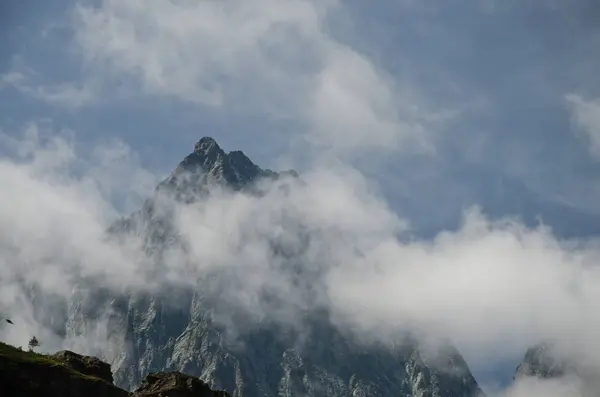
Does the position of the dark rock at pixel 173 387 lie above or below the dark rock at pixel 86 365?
below

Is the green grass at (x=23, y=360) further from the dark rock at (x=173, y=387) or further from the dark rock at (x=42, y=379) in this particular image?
the dark rock at (x=173, y=387)

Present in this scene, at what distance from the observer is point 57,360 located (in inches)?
5463

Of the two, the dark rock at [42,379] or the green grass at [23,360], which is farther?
the green grass at [23,360]

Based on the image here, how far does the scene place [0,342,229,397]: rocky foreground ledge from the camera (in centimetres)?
11881

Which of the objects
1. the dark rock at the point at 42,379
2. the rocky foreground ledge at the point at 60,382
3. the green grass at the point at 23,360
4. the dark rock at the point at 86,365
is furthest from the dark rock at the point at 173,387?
the dark rock at the point at 86,365

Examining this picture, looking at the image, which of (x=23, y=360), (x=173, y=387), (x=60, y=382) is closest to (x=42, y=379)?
(x=60, y=382)

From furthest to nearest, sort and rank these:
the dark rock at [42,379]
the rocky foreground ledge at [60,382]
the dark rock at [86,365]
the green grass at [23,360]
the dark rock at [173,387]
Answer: the dark rock at [86,365]
the dark rock at [173,387]
the green grass at [23,360]
the rocky foreground ledge at [60,382]
the dark rock at [42,379]

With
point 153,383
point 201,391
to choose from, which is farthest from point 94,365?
point 201,391

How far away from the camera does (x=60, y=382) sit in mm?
124500

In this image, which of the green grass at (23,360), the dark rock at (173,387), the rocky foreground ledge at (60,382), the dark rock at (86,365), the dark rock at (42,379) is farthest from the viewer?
the dark rock at (86,365)

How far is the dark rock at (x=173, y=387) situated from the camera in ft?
408

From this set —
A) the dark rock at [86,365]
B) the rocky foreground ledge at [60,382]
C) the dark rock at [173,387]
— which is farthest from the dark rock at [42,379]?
the dark rock at [173,387]

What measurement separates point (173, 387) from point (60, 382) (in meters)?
19.4

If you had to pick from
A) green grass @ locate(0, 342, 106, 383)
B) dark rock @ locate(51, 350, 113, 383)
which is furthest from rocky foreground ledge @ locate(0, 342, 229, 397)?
dark rock @ locate(51, 350, 113, 383)
